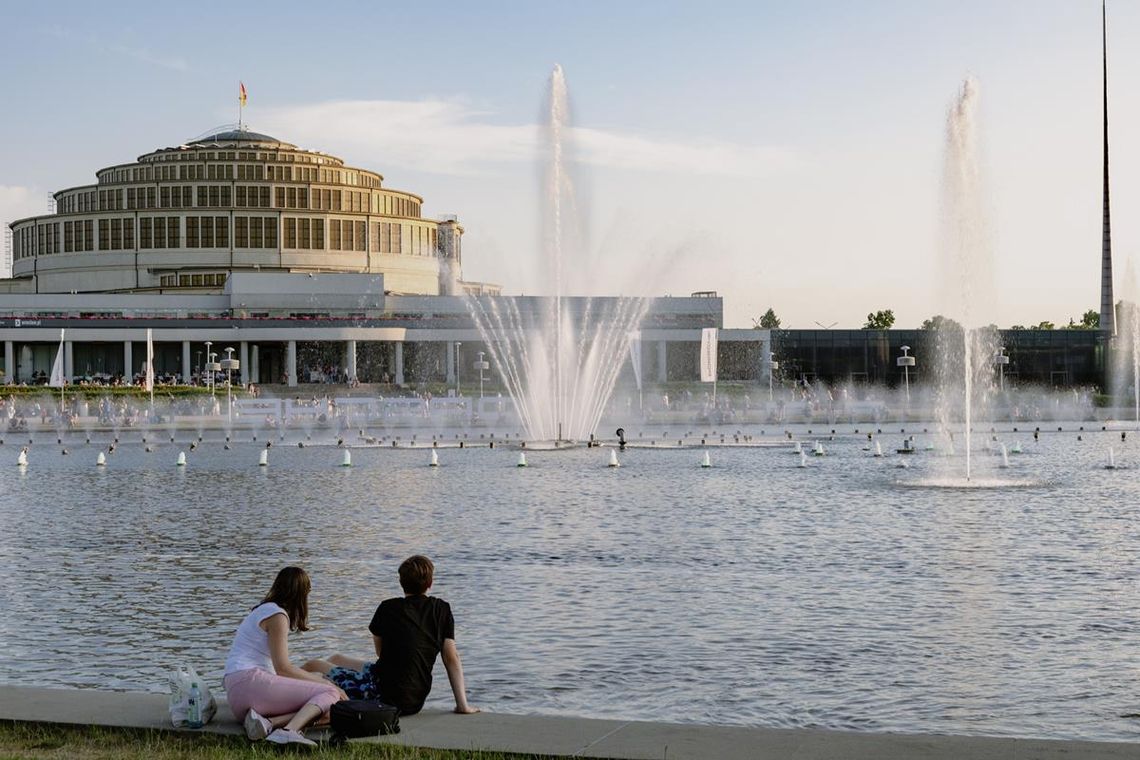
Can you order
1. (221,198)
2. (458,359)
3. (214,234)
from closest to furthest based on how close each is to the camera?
1. (458,359)
2. (214,234)
3. (221,198)

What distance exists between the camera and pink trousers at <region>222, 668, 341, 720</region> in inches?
392

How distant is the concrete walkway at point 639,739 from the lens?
29.9 ft

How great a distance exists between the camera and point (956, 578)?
18.6 metres

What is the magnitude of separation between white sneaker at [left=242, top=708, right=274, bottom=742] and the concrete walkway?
0.96 feet

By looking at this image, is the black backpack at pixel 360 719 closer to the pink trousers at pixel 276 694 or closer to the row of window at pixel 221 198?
the pink trousers at pixel 276 694

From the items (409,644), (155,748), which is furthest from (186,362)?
(155,748)

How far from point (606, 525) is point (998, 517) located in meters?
7.13

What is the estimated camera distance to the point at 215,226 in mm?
135500

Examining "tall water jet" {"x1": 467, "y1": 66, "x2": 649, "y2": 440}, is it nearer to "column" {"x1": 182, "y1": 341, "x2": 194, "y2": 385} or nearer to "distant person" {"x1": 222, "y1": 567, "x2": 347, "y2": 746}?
"distant person" {"x1": 222, "y1": 567, "x2": 347, "y2": 746}

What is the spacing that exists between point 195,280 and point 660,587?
403 feet

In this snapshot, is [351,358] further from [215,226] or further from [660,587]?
[660,587]

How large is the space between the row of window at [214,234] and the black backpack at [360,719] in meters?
129

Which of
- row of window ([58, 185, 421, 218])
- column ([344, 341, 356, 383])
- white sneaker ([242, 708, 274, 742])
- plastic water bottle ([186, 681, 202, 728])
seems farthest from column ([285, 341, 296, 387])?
white sneaker ([242, 708, 274, 742])

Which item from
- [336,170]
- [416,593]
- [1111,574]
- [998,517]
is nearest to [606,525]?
[998,517]
